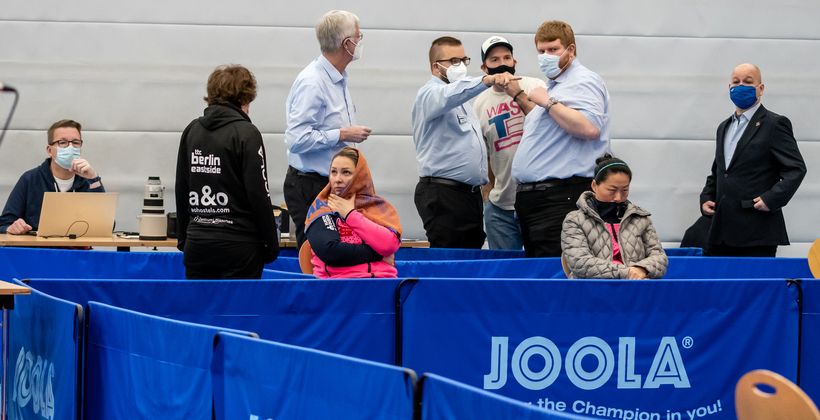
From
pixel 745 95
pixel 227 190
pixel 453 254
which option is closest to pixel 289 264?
pixel 453 254

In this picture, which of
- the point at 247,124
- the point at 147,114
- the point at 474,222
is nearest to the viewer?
the point at 247,124

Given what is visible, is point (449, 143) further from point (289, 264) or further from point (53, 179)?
point (53, 179)

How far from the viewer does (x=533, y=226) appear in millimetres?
6660

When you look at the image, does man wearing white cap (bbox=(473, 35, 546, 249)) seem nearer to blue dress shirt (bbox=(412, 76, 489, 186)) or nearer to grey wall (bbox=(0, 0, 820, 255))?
blue dress shirt (bbox=(412, 76, 489, 186))

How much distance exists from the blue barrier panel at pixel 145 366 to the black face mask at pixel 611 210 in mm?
2465

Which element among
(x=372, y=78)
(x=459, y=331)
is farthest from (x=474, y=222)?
(x=459, y=331)

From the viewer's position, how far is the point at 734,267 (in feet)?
22.9

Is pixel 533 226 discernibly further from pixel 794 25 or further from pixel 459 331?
pixel 794 25

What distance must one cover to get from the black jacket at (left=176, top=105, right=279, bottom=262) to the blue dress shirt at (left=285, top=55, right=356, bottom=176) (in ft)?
3.55

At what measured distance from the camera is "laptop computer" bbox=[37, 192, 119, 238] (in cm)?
762

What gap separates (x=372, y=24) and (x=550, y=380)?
4775mm

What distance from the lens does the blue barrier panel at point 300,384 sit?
9.93 feet

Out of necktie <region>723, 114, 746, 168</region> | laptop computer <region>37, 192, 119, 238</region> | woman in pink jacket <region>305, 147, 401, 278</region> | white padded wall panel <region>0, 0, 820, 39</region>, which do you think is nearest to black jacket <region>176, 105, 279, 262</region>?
woman in pink jacket <region>305, 147, 401, 278</region>

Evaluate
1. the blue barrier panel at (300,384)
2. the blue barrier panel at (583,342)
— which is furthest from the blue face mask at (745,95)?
the blue barrier panel at (300,384)
